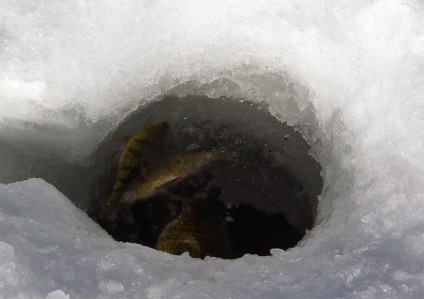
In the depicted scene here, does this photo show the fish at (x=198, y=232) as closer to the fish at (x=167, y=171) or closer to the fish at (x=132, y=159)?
the fish at (x=167, y=171)

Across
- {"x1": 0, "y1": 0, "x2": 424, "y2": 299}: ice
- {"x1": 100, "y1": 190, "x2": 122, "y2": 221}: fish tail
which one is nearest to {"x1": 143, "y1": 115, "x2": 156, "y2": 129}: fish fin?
{"x1": 0, "y1": 0, "x2": 424, "y2": 299}: ice

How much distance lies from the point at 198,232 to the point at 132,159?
22.5 inches

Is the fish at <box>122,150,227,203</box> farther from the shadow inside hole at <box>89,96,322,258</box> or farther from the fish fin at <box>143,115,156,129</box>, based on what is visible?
the fish fin at <box>143,115,156,129</box>

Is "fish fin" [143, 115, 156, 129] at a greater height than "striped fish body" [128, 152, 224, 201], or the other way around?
"fish fin" [143, 115, 156, 129]

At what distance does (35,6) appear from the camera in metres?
2.46

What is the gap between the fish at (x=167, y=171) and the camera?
2893 millimetres

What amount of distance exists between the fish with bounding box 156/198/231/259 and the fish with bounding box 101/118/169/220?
0.34 meters

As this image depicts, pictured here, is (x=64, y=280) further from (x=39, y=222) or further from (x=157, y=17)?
(x=157, y=17)

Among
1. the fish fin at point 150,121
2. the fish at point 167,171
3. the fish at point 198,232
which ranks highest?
the fish fin at point 150,121

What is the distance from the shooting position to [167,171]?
291 centimetres

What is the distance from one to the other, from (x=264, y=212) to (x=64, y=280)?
1.35 m

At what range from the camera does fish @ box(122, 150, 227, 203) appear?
2.89 m

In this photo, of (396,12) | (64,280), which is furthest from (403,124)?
(64,280)

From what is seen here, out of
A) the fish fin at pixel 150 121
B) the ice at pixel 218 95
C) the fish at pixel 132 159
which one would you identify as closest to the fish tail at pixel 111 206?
the fish at pixel 132 159
